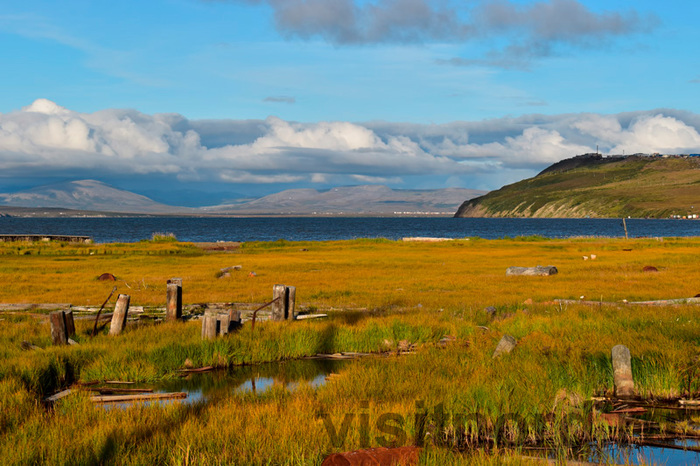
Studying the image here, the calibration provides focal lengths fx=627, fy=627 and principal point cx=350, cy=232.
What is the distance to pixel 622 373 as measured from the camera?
12531mm

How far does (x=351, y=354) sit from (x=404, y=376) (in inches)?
153

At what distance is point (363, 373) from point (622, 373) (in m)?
5.21

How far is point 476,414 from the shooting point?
10.5m

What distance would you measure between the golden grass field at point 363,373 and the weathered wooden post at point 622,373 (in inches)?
13.3

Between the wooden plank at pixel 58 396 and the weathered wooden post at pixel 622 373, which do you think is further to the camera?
the weathered wooden post at pixel 622 373

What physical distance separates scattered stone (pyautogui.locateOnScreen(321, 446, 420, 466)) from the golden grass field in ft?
0.79

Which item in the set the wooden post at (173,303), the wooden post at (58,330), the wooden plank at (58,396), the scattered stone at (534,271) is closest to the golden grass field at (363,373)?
the wooden post at (58,330)

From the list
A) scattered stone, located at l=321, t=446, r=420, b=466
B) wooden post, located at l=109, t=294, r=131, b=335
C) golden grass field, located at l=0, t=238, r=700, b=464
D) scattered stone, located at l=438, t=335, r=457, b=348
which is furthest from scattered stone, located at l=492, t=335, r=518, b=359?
wooden post, located at l=109, t=294, r=131, b=335

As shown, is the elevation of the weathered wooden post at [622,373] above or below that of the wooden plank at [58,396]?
above

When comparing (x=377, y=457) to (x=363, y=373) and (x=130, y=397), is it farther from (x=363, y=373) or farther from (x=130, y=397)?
(x=130, y=397)

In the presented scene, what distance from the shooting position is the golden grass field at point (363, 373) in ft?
30.0

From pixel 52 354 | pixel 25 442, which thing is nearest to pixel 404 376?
pixel 25 442

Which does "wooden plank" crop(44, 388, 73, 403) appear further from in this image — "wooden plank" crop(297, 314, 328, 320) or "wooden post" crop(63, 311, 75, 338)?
"wooden plank" crop(297, 314, 328, 320)

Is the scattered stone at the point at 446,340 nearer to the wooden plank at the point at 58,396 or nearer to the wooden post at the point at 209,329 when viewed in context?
the wooden post at the point at 209,329
